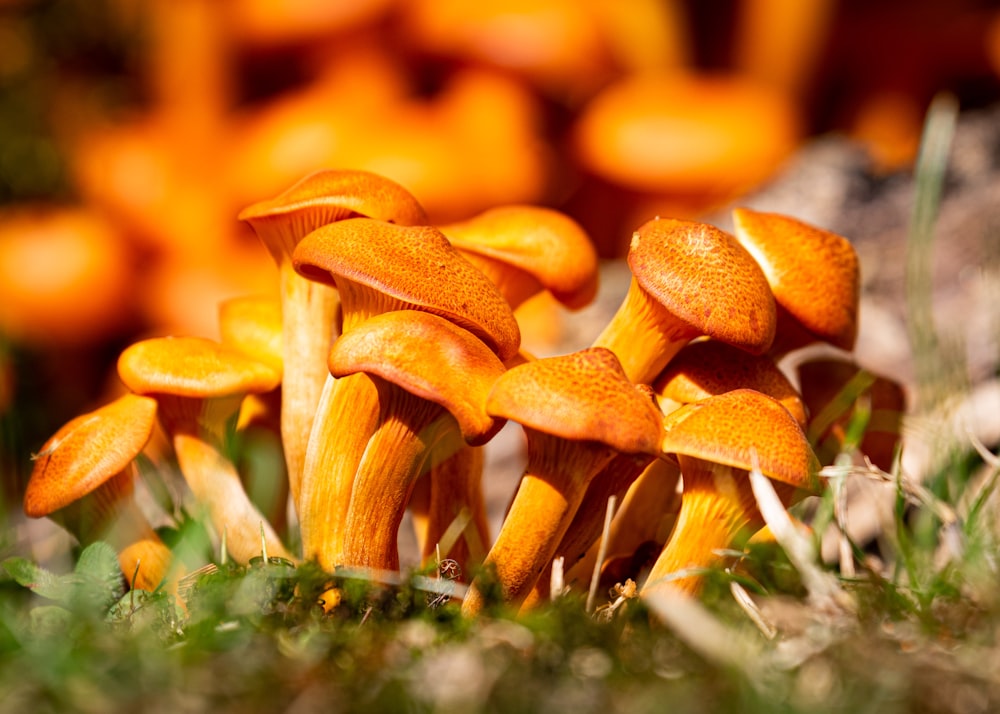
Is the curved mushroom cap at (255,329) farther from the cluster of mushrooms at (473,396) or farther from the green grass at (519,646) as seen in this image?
the green grass at (519,646)

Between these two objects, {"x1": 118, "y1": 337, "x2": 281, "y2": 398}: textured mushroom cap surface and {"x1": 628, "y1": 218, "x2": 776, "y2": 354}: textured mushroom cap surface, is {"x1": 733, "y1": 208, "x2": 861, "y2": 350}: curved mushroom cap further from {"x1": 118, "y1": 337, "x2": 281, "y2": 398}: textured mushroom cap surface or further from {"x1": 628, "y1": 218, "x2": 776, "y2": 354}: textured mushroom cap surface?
{"x1": 118, "y1": 337, "x2": 281, "y2": 398}: textured mushroom cap surface

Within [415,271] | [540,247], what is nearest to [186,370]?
[415,271]

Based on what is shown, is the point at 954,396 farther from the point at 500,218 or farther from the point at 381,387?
the point at 381,387

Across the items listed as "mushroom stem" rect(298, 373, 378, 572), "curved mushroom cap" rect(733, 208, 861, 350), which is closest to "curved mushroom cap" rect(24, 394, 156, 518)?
"mushroom stem" rect(298, 373, 378, 572)

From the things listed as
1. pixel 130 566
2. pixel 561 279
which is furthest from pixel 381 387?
pixel 130 566

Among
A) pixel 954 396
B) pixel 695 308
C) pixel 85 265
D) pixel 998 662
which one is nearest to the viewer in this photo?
pixel 998 662

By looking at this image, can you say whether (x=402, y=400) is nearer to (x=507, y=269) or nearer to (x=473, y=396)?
(x=473, y=396)

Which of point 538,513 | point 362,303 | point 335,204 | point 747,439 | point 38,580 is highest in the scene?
point 335,204
